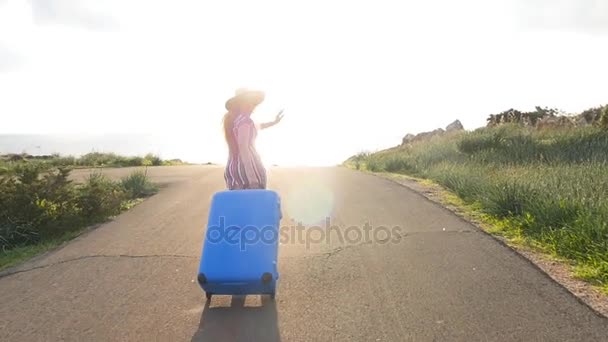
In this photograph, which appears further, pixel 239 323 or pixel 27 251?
pixel 27 251

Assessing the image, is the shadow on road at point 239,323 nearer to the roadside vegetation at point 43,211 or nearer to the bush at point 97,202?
the roadside vegetation at point 43,211

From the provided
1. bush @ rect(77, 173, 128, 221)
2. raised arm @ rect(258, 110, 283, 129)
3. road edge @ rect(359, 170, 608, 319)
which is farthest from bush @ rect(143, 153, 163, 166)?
raised arm @ rect(258, 110, 283, 129)

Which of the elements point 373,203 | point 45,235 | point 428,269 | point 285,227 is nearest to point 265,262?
point 428,269

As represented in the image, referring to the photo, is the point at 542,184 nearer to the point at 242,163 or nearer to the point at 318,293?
the point at 318,293

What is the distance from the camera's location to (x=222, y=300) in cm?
537

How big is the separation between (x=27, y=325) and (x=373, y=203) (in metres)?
6.75

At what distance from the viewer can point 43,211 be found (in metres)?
8.59

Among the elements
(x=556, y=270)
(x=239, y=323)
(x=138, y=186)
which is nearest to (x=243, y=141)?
(x=239, y=323)

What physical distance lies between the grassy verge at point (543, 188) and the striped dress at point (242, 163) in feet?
11.1

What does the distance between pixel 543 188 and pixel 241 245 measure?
5262 millimetres

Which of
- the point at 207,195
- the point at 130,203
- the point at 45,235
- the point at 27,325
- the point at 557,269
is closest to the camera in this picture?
the point at 27,325

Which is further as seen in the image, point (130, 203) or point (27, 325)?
point (130, 203)

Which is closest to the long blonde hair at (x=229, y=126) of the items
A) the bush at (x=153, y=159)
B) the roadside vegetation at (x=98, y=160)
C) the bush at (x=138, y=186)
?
the bush at (x=138, y=186)

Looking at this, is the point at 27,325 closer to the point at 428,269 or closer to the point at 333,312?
the point at 333,312
